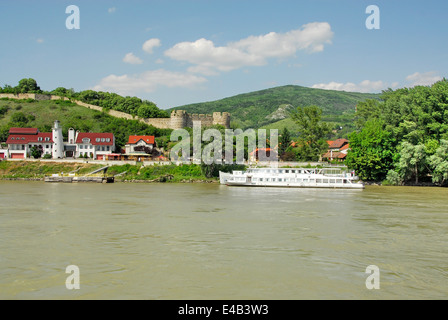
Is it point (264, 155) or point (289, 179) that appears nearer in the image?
point (289, 179)

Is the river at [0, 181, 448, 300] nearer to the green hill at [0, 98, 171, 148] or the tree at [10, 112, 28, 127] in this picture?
the green hill at [0, 98, 171, 148]

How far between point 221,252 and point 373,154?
4288 centimetres

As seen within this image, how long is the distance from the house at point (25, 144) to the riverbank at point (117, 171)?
545cm

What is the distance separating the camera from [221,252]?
15.7 meters

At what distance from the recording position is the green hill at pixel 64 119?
8375 cm

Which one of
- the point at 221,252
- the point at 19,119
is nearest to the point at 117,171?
the point at 19,119

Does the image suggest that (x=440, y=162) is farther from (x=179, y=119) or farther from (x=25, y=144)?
(x=25, y=144)

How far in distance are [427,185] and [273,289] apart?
4755cm

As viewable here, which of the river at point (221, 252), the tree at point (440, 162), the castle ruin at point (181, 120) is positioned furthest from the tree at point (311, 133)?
the river at point (221, 252)

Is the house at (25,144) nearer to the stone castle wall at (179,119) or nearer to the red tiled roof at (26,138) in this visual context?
the red tiled roof at (26,138)

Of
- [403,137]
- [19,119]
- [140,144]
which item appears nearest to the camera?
[403,137]

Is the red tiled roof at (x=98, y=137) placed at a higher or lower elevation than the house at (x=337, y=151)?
higher

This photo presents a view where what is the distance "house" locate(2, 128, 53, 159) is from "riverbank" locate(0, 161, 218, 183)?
215 inches

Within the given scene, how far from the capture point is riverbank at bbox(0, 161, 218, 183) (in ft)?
196
